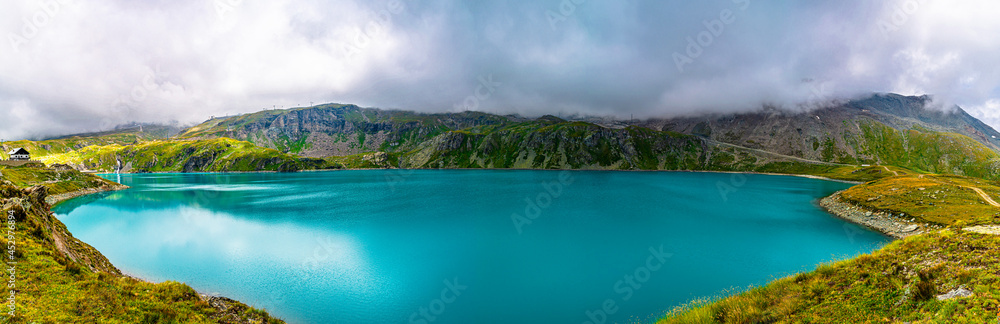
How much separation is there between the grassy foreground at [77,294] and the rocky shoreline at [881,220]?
2537 inches

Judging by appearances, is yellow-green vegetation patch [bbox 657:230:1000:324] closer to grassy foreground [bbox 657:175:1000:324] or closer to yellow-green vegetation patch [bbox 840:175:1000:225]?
grassy foreground [bbox 657:175:1000:324]

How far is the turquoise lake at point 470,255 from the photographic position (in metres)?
23.1

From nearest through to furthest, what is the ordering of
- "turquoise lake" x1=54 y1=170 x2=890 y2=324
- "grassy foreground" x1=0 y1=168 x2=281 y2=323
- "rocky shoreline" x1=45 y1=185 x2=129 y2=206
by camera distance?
1. "grassy foreground" x1=0 y1=168 x2=281 y2=323
2. "turquoise lake" x1=54 y1=170 x2=890 y2=324
3. "rocky shoreline" x1=45 y1=185 x2=129 y2=206

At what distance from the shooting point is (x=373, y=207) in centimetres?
6756

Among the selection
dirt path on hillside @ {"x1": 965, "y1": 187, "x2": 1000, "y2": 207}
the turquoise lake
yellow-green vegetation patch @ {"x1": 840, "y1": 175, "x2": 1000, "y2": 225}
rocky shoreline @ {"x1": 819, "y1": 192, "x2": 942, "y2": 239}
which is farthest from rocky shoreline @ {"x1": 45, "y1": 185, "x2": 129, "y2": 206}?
dirt path on hillside @ {"x1": 965, "y1": 187, "x2": 1000, "y2": 207}

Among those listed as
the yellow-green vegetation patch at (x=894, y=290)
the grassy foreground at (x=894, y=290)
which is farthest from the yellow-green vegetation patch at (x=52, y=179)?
the grassy foreground at (x=894, y=290)

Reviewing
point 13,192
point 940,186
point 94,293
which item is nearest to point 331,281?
point 94,293

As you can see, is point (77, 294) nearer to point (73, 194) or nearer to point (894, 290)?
point (894, 290)

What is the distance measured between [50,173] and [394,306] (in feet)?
461

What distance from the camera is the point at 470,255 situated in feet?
111

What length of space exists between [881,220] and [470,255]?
60985 millimetres

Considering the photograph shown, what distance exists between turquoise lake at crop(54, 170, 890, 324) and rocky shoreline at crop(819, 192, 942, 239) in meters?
2.31

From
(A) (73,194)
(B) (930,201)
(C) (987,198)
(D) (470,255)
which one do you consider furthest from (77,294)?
(A) (73,194)

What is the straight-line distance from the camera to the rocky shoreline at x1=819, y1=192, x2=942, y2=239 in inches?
1635
